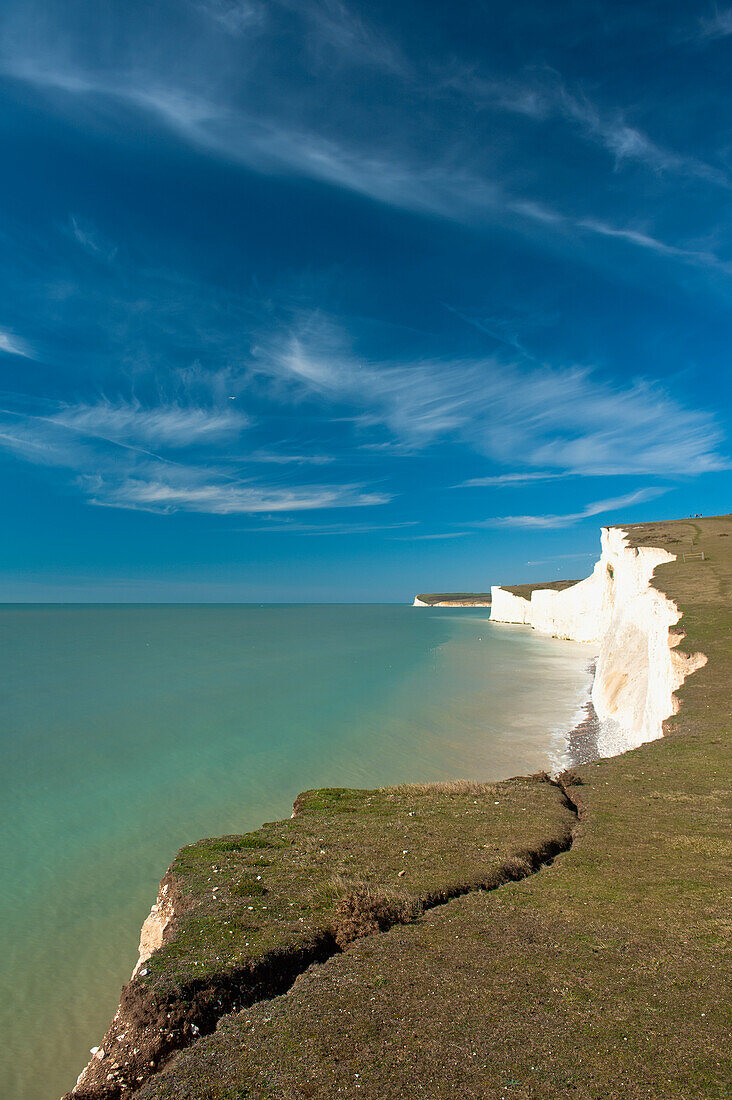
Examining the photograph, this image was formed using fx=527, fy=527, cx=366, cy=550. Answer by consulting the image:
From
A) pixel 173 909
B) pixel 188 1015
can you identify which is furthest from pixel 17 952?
pixel 188 1015

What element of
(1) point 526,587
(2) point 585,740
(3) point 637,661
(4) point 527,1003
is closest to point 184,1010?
(4) point 527,1003

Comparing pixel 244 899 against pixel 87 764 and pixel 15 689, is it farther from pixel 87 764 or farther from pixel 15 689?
pixel 15 689

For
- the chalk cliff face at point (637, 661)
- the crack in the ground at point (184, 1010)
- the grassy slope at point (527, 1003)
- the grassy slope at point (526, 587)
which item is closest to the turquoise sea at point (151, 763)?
the chalk cliff face at point (637, 661)

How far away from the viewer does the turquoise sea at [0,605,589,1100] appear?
11195 millimetres

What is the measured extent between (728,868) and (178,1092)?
24.0 feet

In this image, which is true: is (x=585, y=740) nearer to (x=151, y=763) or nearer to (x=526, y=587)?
(x=151, y=763)

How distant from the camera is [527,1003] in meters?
4.94

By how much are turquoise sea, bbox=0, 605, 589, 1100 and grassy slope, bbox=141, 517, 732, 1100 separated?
24.5 feet

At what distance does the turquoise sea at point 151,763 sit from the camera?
11.2 metres

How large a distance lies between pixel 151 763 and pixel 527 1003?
23.8 m

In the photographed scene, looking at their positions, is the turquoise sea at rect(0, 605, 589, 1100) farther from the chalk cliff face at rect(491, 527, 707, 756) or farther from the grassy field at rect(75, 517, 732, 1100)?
the grassy field at rect(75, 517, 732, 1100)

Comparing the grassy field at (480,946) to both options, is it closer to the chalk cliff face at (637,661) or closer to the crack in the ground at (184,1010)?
the crack in the ground at (184,1010)

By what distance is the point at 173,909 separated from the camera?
7.89m

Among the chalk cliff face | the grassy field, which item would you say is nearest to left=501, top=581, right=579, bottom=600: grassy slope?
the chalk cliff face
